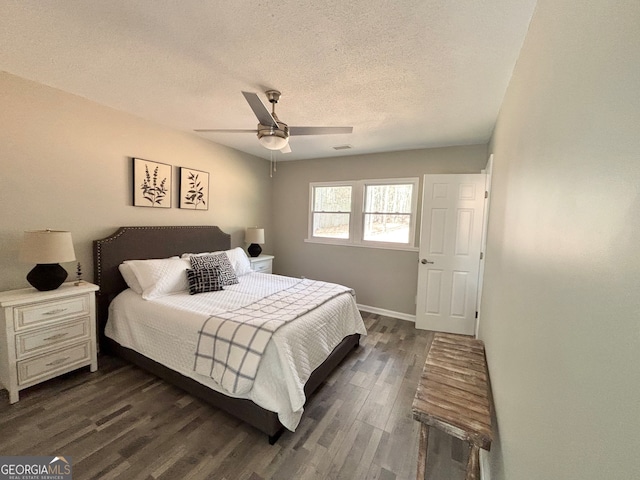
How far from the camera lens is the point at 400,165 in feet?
12.7

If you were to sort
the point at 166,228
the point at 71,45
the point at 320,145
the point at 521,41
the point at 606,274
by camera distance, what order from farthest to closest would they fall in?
the point at 320,145, the point at 166,228, the point at 71,45, the point at 521,41, the point at 606,274

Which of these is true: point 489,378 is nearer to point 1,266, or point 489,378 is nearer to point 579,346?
point 579,346

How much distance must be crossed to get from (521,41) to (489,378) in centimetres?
202

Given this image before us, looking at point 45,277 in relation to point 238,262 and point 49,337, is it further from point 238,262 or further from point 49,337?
point 238,262

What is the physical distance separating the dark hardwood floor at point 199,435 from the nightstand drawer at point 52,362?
0.50 feet

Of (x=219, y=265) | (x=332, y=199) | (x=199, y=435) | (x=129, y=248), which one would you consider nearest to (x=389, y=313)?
(x=332, y=199)

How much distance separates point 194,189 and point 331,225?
2188 mm

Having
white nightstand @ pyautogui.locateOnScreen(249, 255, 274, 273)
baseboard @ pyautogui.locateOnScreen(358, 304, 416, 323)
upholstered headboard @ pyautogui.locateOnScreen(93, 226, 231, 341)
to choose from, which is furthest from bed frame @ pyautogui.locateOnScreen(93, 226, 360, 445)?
baseboard @ pyautogui.locateOnScreen(358, 304, 416, 323)

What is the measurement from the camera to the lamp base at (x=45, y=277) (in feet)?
6.99

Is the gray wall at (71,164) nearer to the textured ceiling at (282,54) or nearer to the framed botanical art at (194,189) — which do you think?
the framed botanical art at (194,189)

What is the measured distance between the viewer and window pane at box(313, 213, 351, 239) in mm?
4430

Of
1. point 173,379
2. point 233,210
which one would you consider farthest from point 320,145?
point 173,379

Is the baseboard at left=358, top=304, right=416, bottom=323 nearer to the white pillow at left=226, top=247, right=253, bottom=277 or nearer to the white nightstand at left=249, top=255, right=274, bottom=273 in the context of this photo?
the white nightstand at left=249, top=255, right=274, bottom=273

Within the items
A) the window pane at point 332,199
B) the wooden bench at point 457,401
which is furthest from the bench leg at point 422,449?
the window pane at point 332,199
